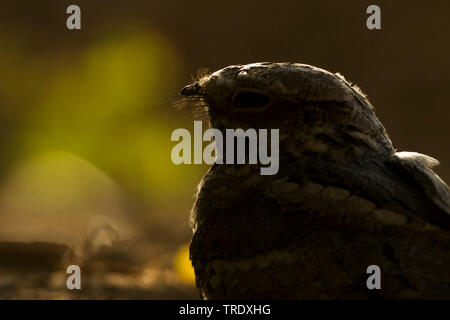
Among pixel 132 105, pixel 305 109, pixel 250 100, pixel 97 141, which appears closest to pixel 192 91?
pixel 250 100

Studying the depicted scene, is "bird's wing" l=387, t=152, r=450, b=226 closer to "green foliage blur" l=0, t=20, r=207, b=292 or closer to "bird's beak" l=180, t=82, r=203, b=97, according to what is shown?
"bird's beak" l=180, t=82, r=203, b=97

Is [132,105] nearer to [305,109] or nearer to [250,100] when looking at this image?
[250,100]

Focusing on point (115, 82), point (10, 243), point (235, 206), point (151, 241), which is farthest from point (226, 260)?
point (115, 82)

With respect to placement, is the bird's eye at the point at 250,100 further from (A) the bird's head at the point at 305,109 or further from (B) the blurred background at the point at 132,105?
(B) the blurred background at the point at 132,105

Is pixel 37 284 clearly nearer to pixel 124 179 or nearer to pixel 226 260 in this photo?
pixel 226 260

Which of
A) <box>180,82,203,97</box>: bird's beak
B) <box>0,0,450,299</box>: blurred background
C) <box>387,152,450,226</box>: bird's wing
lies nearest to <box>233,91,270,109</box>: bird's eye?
<box>180,82,203,97</box>: bird's beak
